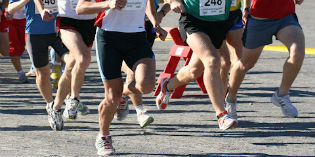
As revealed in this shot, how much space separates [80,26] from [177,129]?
140cm

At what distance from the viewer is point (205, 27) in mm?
7418

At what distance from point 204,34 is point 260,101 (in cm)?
228

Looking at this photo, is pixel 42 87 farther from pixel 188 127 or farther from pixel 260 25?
pixel 260 25

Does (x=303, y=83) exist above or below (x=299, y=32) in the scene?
below

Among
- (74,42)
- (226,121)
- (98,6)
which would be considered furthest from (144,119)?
(98,6)

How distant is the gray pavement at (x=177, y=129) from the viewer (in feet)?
21.9

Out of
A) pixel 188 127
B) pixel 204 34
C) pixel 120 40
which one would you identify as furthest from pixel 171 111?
pixel 120 40

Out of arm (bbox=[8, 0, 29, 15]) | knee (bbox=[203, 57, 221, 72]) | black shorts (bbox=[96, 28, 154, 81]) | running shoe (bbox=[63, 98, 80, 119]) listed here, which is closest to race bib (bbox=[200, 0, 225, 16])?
knee (bbox=[203, 57, 221, 72])

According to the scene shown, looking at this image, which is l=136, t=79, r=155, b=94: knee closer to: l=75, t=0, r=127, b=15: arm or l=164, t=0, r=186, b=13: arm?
l=75, t=0, r=127, b=15: arm

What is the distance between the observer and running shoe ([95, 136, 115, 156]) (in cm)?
649

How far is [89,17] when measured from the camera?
796 centimetres

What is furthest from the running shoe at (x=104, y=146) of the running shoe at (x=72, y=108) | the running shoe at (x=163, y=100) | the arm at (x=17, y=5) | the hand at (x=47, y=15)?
the arm at (x=17, y=5)

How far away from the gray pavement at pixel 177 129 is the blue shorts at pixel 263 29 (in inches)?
32.1

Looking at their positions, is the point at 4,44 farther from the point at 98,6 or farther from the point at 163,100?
the point at 98,6
